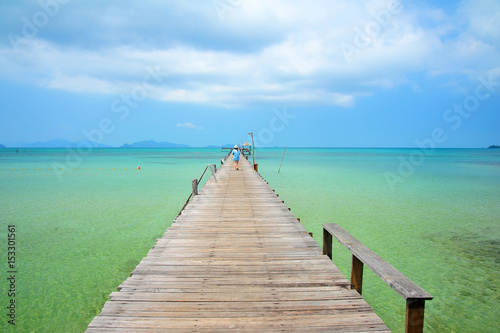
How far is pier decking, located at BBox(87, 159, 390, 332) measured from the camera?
9.48 ft

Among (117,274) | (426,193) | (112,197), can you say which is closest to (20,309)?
(117,274)

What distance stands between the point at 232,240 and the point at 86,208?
1047cm

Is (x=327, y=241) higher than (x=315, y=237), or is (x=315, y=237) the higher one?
(x=327, y=241)

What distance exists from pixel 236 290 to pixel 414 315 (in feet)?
6.28

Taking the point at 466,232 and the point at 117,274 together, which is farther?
the point at 466,232

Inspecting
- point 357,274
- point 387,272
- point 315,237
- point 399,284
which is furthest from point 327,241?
point 315,237

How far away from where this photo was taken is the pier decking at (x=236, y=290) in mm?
2891

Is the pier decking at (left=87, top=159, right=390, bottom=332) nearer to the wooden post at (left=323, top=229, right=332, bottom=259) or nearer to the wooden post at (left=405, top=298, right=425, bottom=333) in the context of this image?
the wooden post at (left=323, top=229, right=332, bottom=259)

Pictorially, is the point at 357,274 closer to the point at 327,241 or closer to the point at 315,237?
the point at 327,241

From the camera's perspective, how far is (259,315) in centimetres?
304

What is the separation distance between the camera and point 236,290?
11.7 ft

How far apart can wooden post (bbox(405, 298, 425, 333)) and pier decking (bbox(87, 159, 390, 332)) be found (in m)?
0.35

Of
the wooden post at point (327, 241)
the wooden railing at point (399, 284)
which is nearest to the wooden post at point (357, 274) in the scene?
the wooden railing at point (399, 284)

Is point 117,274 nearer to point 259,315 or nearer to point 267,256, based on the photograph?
point 267,256
